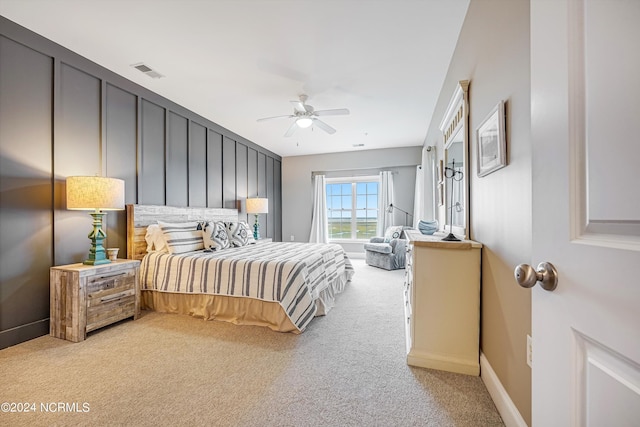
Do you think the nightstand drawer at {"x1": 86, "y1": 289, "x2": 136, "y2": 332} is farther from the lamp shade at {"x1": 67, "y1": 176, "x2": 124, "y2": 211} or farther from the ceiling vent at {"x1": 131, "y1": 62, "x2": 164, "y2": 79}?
the ceiling vent at {"x1": 131, "y1": 62, "x2": 164, "y2": 79}

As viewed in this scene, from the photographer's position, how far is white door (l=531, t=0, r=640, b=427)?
428 mm

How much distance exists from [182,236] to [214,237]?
38cm

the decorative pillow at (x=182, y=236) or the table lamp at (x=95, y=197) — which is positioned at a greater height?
the table lamp at (x=95, y=197)

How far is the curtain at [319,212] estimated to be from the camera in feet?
22.1

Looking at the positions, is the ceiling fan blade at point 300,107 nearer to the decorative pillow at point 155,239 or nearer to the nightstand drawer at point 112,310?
the decorative pillow at point 155,239

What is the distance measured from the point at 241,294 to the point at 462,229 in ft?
6.87

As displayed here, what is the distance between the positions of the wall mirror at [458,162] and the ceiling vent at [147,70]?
3108 mm

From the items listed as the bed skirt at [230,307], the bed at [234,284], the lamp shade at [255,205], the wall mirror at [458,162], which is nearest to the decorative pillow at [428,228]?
the wall mirror at [458,162]

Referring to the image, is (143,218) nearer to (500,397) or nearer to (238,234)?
(238,234)

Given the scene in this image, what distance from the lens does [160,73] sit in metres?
3.03

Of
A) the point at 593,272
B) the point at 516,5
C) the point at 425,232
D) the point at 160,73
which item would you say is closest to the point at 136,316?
the point at 160,73

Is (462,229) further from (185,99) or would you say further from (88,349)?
(185,99)

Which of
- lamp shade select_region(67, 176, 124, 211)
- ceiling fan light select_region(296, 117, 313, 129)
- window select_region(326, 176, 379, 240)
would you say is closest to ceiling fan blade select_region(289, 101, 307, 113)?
ceiling fan light select_region(296, 117, 313, 129)

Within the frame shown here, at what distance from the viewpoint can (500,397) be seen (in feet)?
4.71
